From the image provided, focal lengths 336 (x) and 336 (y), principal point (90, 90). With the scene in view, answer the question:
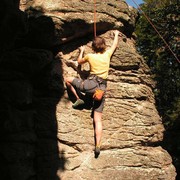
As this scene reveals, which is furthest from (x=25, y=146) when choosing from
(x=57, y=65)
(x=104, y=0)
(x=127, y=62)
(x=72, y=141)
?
(x=104, y=0)

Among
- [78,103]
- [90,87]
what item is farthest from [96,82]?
[78,103]

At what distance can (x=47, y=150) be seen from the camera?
685 cm

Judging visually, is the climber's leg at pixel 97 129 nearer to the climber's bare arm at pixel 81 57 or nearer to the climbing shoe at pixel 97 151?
the climbing shoe at pixel 97 151

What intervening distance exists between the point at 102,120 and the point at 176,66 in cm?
1473

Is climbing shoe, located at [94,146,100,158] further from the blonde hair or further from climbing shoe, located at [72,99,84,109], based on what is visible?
the blonde hair

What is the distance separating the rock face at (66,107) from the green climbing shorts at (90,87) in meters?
0.31

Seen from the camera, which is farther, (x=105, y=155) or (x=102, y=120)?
(x=102, y=120)

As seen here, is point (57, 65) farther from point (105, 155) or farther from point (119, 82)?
point (105, 155)

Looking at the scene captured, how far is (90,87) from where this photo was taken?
23.9ft

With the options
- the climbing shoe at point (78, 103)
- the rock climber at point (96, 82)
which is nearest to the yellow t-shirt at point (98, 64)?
the rock climber at point (96, 82)

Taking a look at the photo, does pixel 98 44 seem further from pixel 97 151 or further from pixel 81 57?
pixel 97 151

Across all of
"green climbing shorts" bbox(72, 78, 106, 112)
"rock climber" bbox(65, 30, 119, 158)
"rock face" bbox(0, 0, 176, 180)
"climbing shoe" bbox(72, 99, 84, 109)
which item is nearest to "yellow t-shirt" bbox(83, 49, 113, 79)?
"rock climber" bbox(65, 30, 119, 158)

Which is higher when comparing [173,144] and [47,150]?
[47,150]

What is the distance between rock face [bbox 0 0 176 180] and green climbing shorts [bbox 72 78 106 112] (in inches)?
12.2
